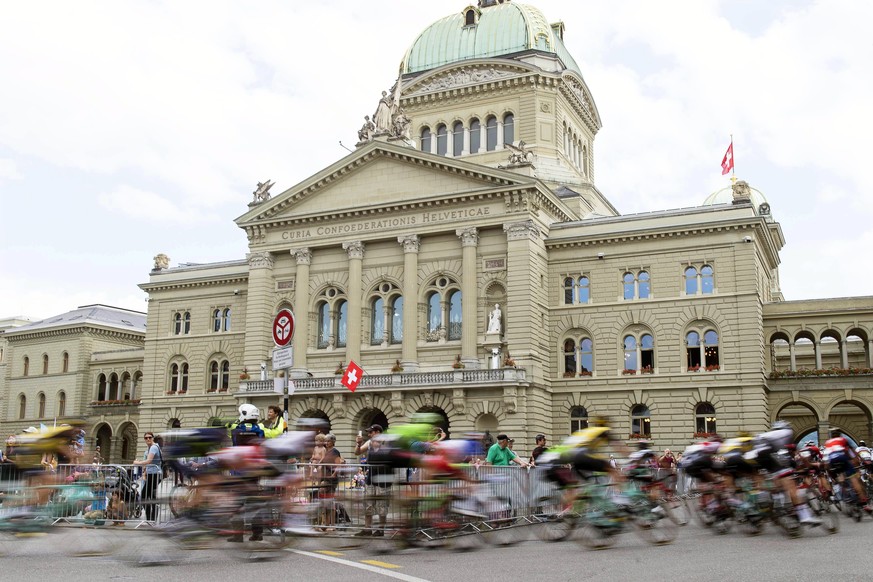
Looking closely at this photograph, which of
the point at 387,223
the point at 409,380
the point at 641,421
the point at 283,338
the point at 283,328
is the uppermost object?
the point at 387,223

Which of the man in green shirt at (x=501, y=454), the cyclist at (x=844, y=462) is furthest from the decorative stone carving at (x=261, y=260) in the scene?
the cyclist at (x=844, y=462)

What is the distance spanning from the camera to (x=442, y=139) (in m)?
63.4

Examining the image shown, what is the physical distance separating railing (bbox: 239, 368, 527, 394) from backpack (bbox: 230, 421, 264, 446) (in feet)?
82.1

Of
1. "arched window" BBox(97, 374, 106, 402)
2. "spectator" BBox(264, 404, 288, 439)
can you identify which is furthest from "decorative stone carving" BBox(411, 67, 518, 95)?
"spectator" BBox(264, 404, 288, 439)

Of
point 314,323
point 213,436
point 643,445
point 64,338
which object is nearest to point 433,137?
point 314,323

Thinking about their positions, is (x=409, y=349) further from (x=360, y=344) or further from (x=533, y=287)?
(x=533, y=287)

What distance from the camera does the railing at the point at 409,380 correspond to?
152ft

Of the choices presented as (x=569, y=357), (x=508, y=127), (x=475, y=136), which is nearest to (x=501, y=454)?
(x=569, y=357)

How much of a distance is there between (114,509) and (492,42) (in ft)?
162

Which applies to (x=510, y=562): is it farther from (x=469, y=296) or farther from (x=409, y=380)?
(x=469, y=296)

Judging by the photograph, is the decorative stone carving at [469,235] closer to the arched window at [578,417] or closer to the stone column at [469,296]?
the stone column at [469,296]

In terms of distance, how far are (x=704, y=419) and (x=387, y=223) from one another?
1933 centimetres

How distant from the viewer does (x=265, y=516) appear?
15.2 meters

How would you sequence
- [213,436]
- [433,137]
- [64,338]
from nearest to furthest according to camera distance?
1. [213,436]
2. [433,137]
3. [64,338]
